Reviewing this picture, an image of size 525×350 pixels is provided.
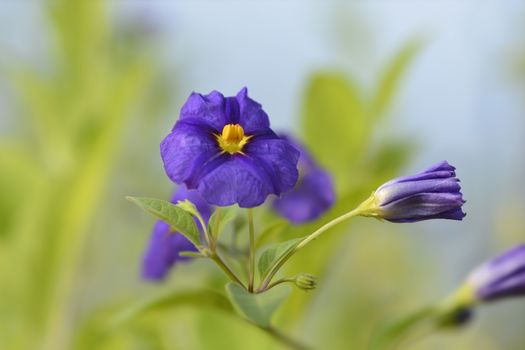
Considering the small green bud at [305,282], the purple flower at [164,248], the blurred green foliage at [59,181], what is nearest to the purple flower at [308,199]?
the purple flower at [164,248]

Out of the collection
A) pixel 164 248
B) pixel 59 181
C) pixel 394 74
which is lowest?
pixel 164 248

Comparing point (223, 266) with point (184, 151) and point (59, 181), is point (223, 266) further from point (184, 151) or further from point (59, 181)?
point (59, 181)

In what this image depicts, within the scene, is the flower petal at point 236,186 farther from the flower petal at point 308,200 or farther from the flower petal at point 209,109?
the flower petal at point 308,200

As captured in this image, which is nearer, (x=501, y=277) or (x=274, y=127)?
(x=501, y=277)

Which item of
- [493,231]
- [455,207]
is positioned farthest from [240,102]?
[493,231]

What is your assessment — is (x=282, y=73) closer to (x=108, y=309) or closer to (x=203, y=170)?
(x=108, y=309)

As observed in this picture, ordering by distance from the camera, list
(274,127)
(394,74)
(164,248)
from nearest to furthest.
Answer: (164,248) → (394,74) → (274,127)

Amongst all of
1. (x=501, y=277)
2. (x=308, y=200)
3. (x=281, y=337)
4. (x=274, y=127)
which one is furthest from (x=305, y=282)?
(x=274, y=127)

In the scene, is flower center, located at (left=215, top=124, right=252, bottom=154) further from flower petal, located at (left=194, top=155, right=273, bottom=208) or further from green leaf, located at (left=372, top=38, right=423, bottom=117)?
green leaf, located at (left=372, top=38, right=423, bottom=117)
